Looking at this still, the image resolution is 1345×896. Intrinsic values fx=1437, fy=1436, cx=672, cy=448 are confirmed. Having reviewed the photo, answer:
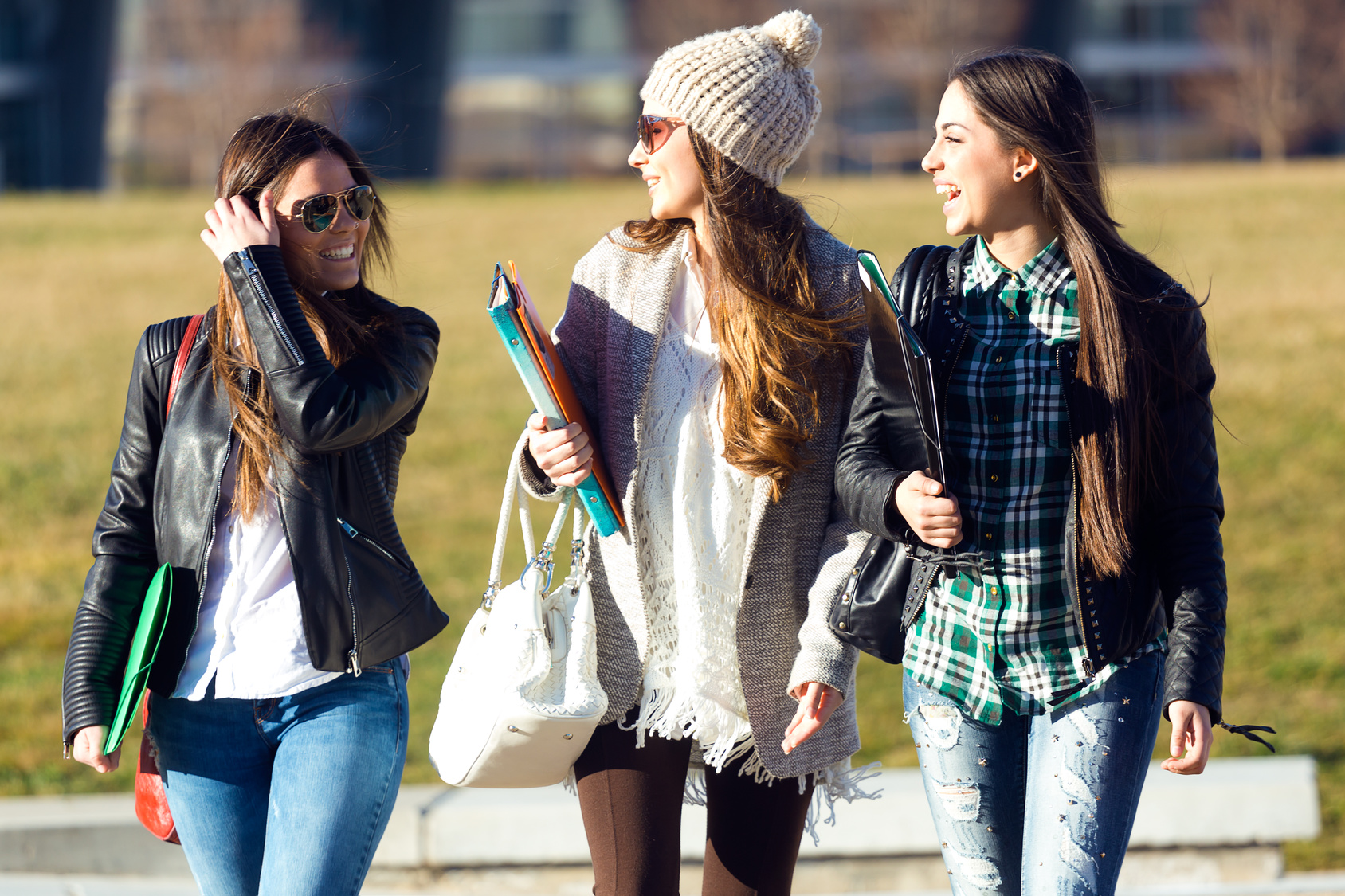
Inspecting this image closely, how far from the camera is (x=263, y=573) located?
9.12 ft

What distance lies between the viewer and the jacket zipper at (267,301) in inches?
106

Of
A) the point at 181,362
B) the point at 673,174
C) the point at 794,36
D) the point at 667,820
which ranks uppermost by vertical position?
the point at 794,36

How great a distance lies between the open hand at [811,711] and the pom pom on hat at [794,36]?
1320 mm

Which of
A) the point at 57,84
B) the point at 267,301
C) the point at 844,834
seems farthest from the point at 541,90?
the point at 267,301

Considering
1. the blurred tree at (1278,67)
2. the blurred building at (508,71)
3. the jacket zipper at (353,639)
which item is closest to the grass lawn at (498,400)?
the jacket zipper at (353,639)

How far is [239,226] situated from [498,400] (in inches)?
405

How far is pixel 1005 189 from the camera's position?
9.00 feet

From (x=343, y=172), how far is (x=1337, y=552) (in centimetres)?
755

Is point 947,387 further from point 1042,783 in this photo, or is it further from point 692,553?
point 1042,783

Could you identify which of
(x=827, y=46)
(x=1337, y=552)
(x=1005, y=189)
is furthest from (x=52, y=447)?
(x=827, y=46)

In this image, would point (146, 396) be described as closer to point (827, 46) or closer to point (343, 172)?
point (343, 172)

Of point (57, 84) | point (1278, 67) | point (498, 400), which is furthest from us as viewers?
point (1278, 67)

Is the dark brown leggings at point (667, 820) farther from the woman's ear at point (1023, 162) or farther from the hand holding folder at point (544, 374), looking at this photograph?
the woman's ear at point (1023, 162)

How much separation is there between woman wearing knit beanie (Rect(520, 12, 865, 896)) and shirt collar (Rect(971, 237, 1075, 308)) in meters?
0.30
